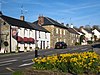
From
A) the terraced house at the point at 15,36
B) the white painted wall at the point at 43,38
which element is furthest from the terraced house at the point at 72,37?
the terraced house at the point at 15,36

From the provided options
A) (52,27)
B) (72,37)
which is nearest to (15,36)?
(52,27)

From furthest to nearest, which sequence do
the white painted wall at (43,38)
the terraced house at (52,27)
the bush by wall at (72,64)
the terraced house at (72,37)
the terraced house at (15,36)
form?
the terraced house at (72,37)
the terraced house at (52,27)
the white painted wall at (43,38)
the terraced house at (15,36)
the bush by wall at (72,64)

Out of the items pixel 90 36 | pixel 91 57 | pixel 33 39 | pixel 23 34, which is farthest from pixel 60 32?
pixel 91 57

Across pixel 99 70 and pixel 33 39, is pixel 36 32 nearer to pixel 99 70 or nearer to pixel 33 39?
pixel 33 39

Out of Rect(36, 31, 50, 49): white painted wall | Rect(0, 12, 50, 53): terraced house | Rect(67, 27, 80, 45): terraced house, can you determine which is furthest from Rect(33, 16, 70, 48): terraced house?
Rect(67, 27, 80, 45): terraced house

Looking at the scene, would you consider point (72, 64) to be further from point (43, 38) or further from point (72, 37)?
point (72, 37)

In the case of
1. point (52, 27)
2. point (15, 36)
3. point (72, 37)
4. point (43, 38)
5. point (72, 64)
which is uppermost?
point (52, 27)

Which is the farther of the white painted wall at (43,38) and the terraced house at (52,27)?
the terraced house at (52,27)

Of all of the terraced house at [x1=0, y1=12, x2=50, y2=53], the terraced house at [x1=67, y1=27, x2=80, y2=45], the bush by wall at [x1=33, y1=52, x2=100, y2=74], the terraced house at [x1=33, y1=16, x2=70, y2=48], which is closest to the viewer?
the bush by wall at [x1=33, y1=52, x2=100, y2=74]

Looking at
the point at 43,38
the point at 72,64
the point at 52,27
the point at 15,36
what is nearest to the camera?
the point at 72,64

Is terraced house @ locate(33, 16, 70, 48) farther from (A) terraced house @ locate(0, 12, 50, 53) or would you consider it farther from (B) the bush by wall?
(B) the bush by wall

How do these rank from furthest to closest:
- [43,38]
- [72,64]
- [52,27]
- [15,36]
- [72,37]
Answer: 1. [72,37]
2. [52,27]
3. [43,38]
4. [15,36]
5. [72,64]

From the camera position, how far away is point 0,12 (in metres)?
53.7

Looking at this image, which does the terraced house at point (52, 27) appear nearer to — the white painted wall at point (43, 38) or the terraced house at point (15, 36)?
the white painted wall at point (43, 38)
